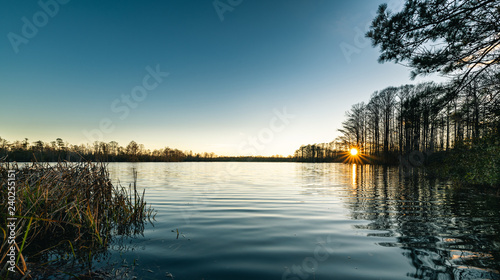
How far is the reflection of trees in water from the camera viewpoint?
382cm

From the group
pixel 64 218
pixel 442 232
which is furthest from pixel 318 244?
pixel 64 218

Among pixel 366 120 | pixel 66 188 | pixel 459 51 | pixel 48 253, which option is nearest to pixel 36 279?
pixel 48 253

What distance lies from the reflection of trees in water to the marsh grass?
18.9ft

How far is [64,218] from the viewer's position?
5023 millimetres

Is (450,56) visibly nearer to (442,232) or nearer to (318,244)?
Answer: (442,232)

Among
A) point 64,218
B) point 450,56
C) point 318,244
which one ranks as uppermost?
point 450,56

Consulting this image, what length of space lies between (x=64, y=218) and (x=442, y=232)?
8840 mm

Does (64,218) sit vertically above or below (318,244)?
above

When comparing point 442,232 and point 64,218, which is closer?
point 64,218

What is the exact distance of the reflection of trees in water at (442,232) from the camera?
12.5 feet

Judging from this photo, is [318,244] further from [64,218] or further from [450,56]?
[450,56]

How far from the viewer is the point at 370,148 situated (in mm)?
54062

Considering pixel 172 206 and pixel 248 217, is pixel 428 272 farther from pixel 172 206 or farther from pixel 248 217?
pixel 172 206

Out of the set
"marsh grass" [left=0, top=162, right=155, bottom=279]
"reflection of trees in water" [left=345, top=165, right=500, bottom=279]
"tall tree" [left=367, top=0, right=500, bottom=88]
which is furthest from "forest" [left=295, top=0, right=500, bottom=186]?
"marsh grass" [left=0, top=162, right=155, bottom=279]
